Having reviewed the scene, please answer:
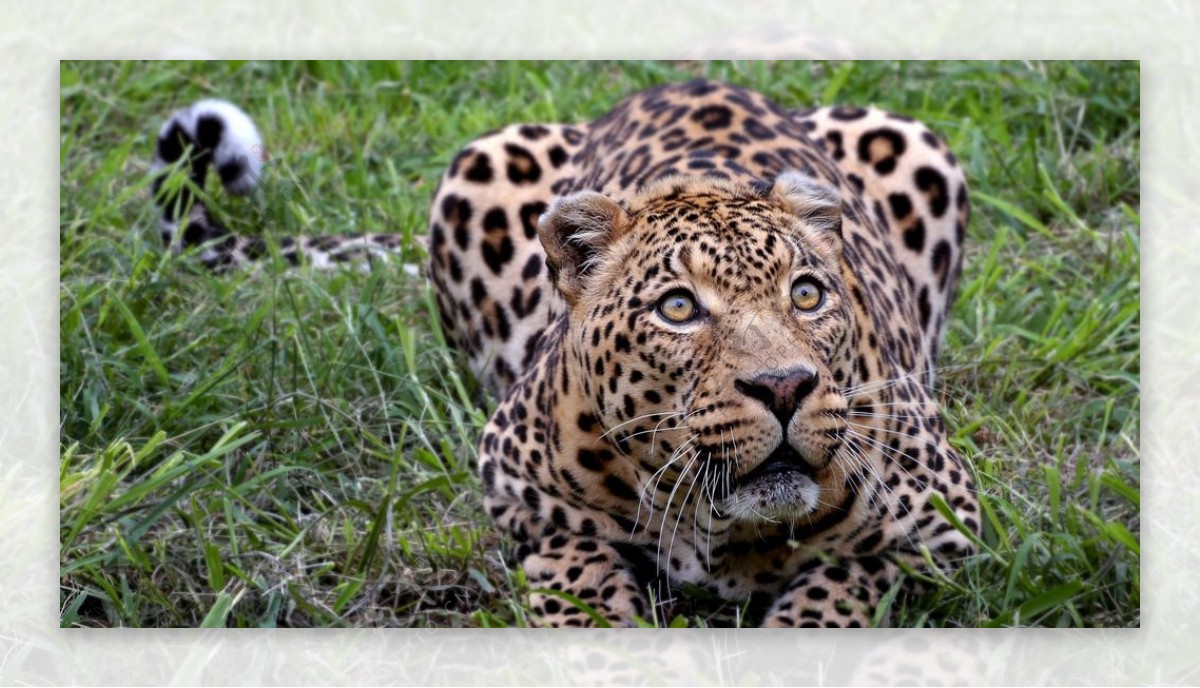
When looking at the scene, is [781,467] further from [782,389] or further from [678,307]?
[678,307]

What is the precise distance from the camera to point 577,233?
13.7 feet

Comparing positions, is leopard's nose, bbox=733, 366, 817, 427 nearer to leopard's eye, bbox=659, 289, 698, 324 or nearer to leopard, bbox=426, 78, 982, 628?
leopard, bbox=426, 78, 982, 628

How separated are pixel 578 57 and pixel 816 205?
0.92m

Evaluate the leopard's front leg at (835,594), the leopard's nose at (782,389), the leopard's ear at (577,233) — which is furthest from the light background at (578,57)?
the leopard's ear at (577,233)

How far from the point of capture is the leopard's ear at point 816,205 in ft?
13.9

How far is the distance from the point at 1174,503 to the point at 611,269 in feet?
4.42

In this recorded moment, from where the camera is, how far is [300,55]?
5094 mm

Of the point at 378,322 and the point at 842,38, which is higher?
the point at 842,38

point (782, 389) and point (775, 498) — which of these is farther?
point (775, 498)

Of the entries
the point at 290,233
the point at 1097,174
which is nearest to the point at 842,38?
the point at 1097,174

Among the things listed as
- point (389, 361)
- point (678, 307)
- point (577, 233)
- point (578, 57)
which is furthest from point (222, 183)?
point (678, 307)

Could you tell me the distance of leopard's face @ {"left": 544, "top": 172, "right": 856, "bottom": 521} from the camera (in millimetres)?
3893

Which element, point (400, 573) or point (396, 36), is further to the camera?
point (396, 36)

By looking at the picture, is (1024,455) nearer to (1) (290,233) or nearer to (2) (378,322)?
(2) (378,322)
